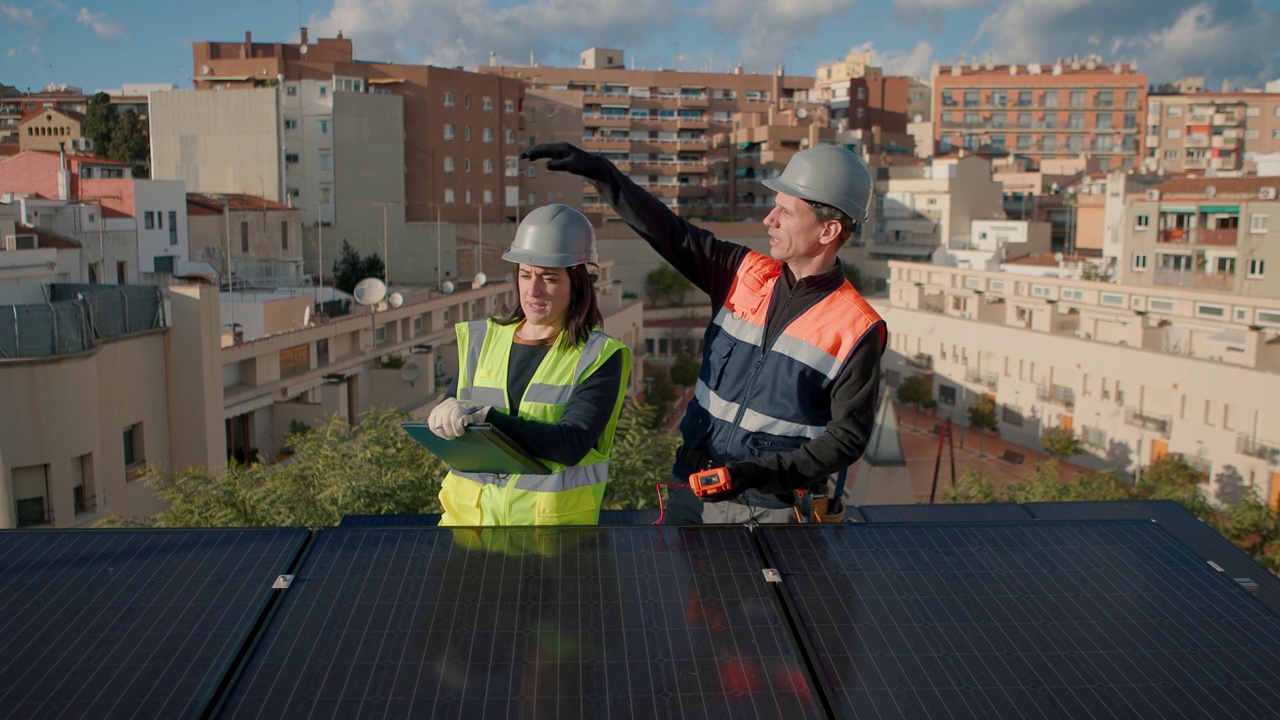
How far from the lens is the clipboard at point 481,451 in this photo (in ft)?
13.3

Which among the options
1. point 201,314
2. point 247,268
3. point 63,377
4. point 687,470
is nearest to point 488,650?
point 687,470

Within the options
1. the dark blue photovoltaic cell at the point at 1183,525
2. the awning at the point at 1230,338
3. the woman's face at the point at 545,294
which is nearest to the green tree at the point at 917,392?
the awning at the point at 1230,338

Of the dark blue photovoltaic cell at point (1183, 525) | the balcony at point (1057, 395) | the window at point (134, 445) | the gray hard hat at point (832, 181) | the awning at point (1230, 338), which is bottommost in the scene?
the balcony at point (1057, 395)

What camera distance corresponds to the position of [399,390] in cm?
3116

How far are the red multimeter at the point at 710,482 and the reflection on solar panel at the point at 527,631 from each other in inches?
7.0

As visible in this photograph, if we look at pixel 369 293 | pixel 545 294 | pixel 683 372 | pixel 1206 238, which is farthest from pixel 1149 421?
pixel 545 294

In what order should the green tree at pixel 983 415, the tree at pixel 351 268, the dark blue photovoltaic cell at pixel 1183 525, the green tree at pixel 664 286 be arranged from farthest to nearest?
the green tree at pixel 664 286, the tree at pixel 351 268, the green tree at pixel 983 415, the dark blue photovoltaic cell at pixel 1183 525

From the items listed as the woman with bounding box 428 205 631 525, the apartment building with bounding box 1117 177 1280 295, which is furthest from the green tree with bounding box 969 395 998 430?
the woman with bounding box 428 205 631 525

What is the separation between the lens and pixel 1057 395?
154 feet

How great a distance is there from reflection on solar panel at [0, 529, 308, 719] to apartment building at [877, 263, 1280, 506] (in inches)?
1553

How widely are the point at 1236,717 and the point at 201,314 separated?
20469mm

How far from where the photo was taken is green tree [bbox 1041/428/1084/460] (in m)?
43.2

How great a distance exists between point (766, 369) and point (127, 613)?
95.4 inches

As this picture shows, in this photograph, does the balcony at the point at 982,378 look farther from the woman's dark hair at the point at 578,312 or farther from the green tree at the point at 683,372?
the woman's dark hair at the point at 578,312
